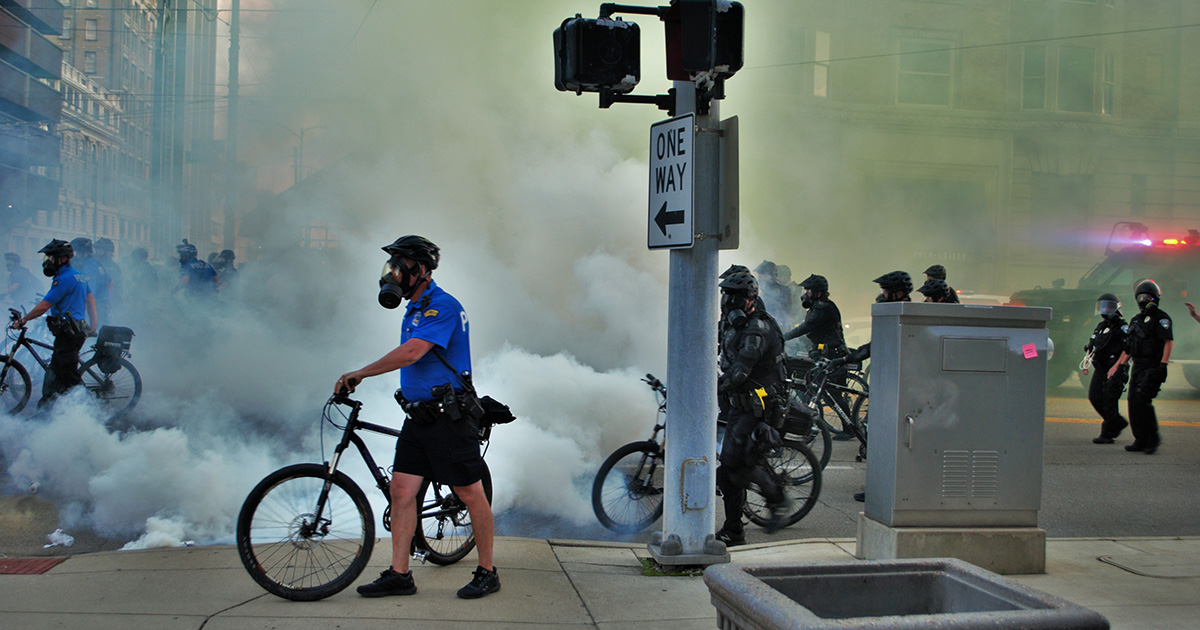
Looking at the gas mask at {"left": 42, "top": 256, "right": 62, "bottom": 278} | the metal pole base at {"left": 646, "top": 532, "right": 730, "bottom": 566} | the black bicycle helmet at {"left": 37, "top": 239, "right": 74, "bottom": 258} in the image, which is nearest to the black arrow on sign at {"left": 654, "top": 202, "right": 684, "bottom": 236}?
the metal pole base at {"left": 646, "top": 532, "right": 730, "bottom": 566}

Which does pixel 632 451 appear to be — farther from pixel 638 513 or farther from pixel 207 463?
pixel 207 463

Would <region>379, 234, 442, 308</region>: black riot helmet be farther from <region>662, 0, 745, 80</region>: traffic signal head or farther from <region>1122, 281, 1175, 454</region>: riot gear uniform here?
<region>1122, 281, 1175, 454</region>: riot gear uniform

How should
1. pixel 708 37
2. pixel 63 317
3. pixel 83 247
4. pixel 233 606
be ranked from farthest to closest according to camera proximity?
pixel 83 247 → pixel 63 317 → pixel 708 37 → pixel 233 606

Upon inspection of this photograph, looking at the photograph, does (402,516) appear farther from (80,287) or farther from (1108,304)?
(1108,304)

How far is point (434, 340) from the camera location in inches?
143

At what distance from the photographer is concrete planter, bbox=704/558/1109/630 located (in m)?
1.64

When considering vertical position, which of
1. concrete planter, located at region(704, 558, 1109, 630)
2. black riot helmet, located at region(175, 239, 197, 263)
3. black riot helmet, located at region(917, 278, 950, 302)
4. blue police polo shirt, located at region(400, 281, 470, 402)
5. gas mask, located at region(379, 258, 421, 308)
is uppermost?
black riot helmet, located at region(175, 239, 197, 263)

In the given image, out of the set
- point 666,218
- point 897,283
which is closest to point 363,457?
point 666,218

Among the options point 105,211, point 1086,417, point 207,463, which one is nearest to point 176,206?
point 105,211

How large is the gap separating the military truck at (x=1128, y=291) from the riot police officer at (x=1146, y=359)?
5.08 meters

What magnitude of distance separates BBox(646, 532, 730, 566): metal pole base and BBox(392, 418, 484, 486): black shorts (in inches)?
41.0

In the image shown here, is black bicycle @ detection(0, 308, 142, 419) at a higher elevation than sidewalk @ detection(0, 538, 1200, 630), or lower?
higher

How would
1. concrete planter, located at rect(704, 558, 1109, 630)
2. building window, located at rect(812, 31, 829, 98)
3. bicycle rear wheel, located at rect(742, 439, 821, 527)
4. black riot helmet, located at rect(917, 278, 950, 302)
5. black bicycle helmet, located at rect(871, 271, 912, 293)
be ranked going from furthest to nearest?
building window, located at rect(812, 31, 829, 98), black bicycle helmet, located at rect(871, 271, 912, 293), black riot helmet, located at rect(917, 278, 950, 302), bicycle rear wheel, located at rect(742, 439, 821, 527), concrete planter, located at rect(704, 558, 1109, 630)

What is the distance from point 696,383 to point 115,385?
6462 mm
